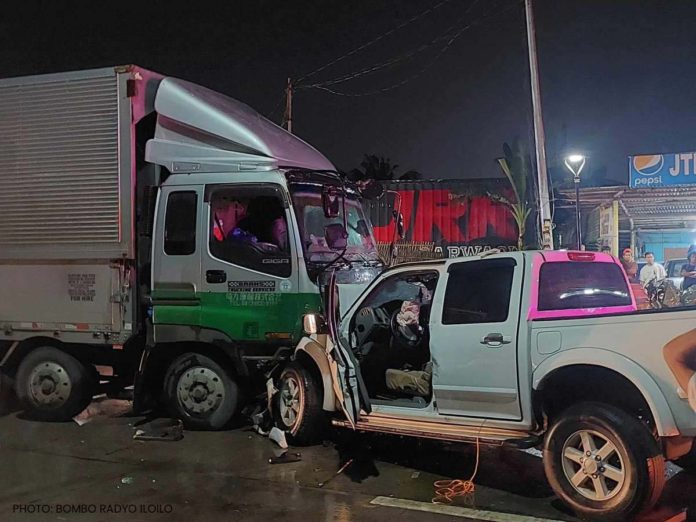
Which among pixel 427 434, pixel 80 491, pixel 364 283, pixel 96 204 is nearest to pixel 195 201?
pixel 96 204

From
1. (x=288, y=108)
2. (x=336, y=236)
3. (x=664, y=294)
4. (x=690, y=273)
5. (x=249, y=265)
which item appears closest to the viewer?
(x=249, y=265)

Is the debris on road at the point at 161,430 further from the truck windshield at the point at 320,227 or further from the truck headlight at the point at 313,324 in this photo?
the truck windshield at the point at 320,227

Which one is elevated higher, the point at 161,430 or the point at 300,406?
the point at 300,406

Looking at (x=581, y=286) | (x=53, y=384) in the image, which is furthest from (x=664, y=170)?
(x=53, y=384)

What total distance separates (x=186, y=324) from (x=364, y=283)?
1.92 metres

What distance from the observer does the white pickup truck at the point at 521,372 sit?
4445 millimetres

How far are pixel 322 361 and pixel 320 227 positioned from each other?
165 cm

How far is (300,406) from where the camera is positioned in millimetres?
6551

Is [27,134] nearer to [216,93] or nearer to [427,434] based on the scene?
[216,93]

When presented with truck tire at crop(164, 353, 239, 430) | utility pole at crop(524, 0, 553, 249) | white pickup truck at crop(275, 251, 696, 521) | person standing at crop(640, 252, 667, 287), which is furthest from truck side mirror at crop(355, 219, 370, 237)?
person standing at crop(640, 252, 667, 287)

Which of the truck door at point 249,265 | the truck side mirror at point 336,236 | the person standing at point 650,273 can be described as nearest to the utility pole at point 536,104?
the person standing at point 650,273

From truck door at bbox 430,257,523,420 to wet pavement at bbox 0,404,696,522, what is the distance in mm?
748

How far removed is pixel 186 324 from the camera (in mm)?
7211

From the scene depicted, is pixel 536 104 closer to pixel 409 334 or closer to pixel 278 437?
pixel 409 334
